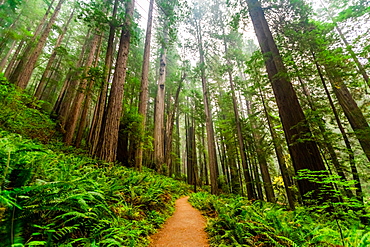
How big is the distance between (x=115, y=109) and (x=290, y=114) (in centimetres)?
550

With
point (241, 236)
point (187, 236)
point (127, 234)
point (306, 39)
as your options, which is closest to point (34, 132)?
point (127, 234)

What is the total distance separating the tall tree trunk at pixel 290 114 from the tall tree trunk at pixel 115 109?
15.8ft

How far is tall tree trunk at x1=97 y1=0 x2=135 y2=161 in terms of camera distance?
497cm

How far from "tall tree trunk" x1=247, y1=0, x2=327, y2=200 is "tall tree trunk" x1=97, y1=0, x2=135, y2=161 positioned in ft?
15.8

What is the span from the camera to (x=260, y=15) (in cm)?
516

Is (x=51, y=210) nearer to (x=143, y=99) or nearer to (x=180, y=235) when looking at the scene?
(x=180, y=235)

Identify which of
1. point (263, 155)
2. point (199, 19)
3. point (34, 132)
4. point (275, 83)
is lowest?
point (263, 155)

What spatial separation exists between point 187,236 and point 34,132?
7042mm

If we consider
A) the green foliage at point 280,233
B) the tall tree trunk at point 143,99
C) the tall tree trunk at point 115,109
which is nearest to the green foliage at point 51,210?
the green foliage at point 280,233

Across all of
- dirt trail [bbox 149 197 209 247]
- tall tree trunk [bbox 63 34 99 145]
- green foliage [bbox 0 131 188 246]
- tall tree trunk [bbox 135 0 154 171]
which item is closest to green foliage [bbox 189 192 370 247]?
dirt trail [bbox 149 197 209 247]

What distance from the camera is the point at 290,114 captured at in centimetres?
407

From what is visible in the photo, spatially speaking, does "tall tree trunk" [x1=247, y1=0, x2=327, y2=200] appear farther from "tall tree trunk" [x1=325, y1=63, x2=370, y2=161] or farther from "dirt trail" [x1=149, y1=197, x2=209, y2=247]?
"dirt trail" [x1=149, y1=197, x2=209, y2=247]

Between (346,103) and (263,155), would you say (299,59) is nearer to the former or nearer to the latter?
(346,103)

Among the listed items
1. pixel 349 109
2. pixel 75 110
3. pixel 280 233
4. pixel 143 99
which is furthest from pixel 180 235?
pixel 75 110
